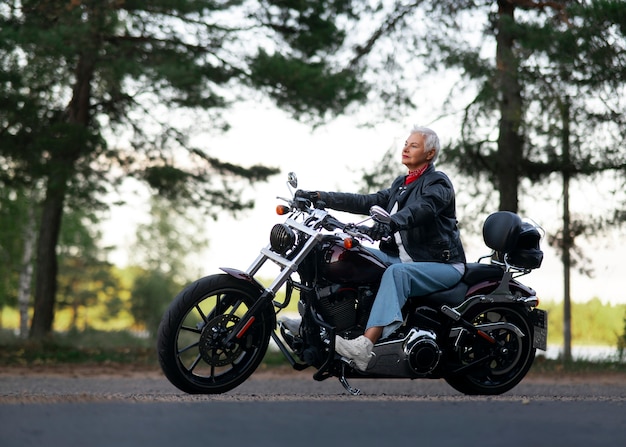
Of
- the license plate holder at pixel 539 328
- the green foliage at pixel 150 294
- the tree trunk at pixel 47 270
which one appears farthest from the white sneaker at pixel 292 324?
the green foliage at pixel 150 294

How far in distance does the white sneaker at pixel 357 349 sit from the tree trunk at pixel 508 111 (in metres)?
8.89

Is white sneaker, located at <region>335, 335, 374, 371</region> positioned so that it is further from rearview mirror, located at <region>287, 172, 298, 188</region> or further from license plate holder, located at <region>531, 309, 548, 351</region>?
license plate holder, located at <region>531, 309, 548, 351</region>

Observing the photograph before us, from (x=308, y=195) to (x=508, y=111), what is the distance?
8620mm

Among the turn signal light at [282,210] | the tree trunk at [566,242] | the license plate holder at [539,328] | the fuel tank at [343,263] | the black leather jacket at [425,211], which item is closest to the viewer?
the fuel tank at [343,263]

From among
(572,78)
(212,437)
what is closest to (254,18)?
(572,78)

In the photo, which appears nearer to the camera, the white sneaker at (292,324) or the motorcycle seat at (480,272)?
the white sneaker at (292,324)

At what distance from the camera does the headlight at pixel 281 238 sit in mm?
5613

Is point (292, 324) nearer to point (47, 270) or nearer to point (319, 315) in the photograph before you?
point (319, 315)

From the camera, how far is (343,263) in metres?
5.70

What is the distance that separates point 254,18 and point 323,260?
41.5 feet

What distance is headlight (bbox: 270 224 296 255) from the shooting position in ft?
18.4

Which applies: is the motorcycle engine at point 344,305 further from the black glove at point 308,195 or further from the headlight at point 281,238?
the black glove at point 308,195

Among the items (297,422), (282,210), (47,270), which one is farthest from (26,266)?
(297,422)

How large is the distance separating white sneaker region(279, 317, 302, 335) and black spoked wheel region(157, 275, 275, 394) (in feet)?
0.65
